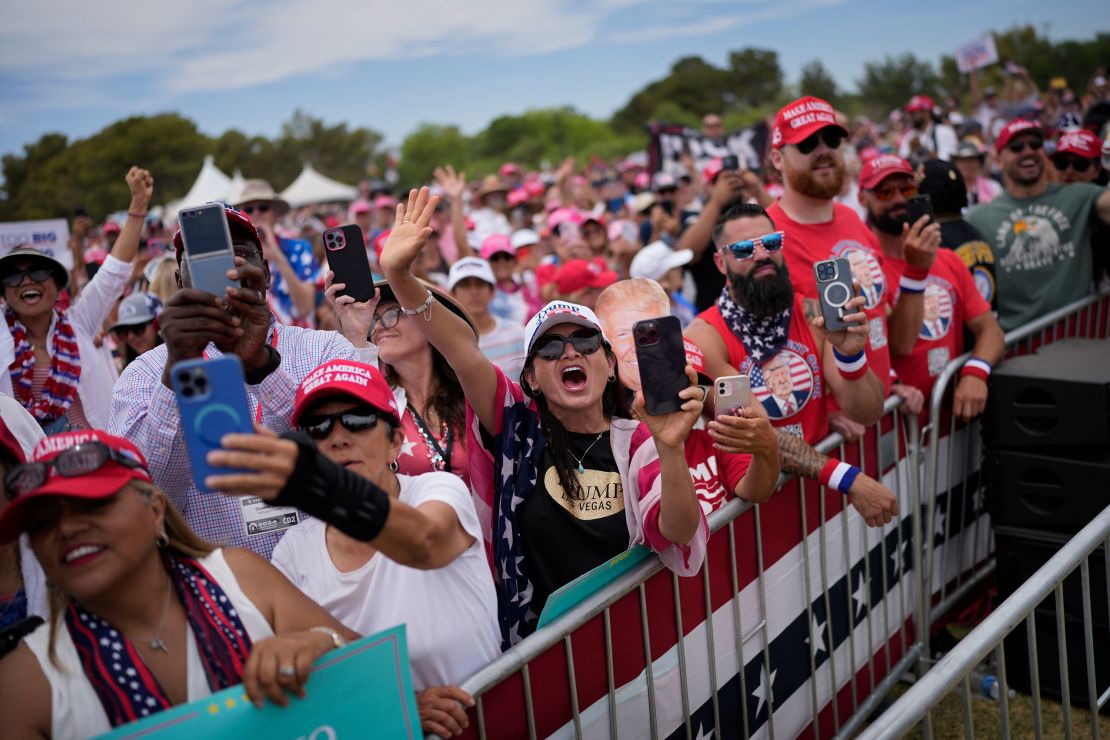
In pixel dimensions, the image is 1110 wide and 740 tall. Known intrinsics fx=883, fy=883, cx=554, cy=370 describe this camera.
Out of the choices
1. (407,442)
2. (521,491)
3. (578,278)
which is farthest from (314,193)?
(521,491)

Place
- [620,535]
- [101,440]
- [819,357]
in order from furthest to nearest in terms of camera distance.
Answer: [819,357] → [620,535] → [101,440]

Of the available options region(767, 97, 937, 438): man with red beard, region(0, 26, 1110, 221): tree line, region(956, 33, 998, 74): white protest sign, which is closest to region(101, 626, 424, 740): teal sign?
region(767, 97, 937, 438): man with red beard

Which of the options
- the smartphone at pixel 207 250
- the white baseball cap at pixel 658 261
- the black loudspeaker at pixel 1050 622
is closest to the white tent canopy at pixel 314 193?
the white baseball cap at pixel 658 261

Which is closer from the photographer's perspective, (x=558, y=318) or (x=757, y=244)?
(x=558, y=318)

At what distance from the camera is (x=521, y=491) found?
296 cm

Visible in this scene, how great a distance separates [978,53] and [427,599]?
2051 centimetres

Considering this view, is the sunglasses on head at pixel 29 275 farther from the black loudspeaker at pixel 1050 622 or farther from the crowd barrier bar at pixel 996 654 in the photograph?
the black loudspeaker at pixel 1050 622

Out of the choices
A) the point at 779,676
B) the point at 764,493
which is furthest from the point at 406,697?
the point at 779,676

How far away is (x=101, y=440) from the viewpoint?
6.93 ft

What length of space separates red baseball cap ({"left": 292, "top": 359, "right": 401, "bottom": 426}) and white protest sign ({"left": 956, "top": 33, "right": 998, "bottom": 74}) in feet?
65.2

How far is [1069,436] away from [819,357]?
4.62 ft

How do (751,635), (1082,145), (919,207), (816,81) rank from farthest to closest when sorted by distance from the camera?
(816,81) < (1082,145) < (919,207) < (751,635)

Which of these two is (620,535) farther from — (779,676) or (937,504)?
(937,504)

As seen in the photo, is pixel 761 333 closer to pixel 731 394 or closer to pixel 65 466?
pixel 731 394
